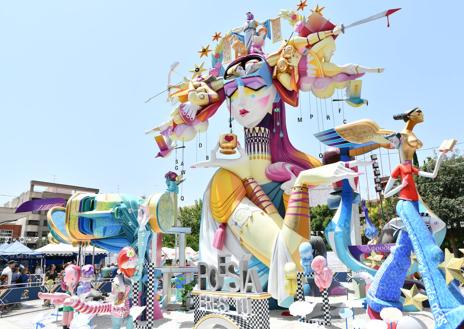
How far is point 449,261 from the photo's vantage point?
472 centimetres

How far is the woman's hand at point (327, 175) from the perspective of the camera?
7238mm

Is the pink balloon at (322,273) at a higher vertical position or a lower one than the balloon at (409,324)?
higher

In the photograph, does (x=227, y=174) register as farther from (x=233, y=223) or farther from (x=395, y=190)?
(x=395, y=190)

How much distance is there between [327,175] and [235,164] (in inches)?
116

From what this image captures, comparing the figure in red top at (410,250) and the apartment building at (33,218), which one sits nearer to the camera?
Answer: the figure in red top at (410,250)

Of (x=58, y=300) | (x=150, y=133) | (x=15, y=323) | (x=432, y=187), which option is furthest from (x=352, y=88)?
(x=432, y=187)

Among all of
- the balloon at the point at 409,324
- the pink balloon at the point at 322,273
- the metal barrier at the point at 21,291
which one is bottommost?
the metal barrier at the point at 21,291

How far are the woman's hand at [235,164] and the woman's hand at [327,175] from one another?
205 centimetres

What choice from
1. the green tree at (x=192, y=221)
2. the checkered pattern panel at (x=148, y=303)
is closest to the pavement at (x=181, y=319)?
the checkered pattern panel at (x=148, y=303)

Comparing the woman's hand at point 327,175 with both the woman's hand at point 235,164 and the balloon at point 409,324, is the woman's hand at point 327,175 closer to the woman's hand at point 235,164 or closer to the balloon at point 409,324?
the woman's hand at point 235,164

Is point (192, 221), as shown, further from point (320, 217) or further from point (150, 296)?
point (150, 296)

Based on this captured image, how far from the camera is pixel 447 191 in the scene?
2114cm

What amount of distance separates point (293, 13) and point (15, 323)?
11.5 metres

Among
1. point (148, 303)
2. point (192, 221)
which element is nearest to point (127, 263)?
point (148, 303)
